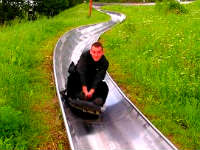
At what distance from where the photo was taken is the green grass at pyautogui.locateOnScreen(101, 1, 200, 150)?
8314 mm

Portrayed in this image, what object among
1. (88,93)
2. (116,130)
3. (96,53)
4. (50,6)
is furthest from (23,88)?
(50,6)

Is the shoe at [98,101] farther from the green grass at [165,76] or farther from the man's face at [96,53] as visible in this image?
the green grass at [165,76]

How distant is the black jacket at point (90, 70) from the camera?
8.36 meters

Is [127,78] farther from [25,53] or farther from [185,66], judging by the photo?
[25,53]

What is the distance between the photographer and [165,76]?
35.9ft

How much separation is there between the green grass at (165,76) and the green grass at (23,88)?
2.41 m

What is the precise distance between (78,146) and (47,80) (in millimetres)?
4888

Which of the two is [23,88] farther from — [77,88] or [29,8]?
[29,8]

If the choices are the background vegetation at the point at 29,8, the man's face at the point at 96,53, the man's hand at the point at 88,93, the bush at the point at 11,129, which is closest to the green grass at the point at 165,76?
the man's hand at the point at 88,93

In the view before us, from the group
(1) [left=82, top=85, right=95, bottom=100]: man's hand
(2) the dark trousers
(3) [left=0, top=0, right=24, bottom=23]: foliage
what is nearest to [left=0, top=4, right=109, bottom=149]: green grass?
(2) the dark trousers

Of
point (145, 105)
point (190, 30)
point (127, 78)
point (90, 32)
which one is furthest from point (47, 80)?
point (90, 32)

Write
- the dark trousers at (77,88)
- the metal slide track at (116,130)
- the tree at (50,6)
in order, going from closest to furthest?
the metal slide track at (116,130) → the dark trousers at (77,88) → the tree at (50,6)

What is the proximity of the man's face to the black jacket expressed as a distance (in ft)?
0.25

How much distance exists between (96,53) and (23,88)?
2764 millimetres
